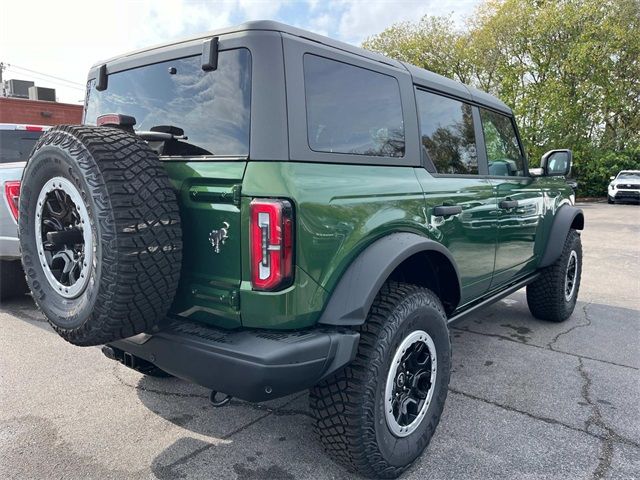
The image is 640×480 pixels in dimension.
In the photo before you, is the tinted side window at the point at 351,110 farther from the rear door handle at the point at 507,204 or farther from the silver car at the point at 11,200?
the silver car at the point at 11,200

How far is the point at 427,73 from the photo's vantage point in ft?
9.85

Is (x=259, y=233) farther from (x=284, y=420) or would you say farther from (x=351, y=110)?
(x=284, y=420)

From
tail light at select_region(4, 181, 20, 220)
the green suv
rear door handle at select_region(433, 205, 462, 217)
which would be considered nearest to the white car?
rear door handle at select_region(433, 205, 462, 217)

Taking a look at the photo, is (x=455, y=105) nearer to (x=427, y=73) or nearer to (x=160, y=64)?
(x=427, y=73)

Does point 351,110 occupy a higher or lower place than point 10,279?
higher

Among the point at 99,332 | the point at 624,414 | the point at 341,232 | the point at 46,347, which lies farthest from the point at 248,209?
the point at 46,347

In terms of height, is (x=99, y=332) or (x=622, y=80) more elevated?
(x=622, y=80)

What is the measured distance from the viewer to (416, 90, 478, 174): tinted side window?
2895 millimetres

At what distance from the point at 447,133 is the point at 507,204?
0.75 m

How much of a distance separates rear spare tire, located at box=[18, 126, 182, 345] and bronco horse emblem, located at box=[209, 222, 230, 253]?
0.13 meters

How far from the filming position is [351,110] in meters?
2.32

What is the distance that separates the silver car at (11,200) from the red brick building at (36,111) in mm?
12435

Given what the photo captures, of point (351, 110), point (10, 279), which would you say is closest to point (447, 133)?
point (351, 110)

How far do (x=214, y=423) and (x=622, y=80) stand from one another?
83.4ft
